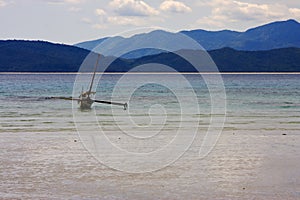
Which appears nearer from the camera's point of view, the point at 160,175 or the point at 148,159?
the point at 160,175

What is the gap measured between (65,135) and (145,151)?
23.7 feet

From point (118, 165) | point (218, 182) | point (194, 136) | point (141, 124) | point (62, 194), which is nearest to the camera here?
point (62, 194)

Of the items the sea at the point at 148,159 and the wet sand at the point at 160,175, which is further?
the sea at the point at 148,159

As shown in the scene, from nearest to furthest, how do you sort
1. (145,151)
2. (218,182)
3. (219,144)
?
(218,182)
(145,151)
(219,144)

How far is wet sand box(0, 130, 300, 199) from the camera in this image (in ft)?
50.2

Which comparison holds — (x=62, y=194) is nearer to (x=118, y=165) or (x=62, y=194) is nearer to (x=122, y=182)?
(x=122, y=182)

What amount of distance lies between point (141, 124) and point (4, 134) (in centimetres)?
889

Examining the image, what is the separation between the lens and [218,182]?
16.6 metres

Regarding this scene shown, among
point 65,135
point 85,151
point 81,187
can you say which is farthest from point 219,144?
point 81,187

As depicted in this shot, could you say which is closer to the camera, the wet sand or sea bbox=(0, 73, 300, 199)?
the wet sand

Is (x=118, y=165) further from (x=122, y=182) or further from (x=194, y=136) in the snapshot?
(x=194, y=136)

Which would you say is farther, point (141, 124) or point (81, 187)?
point (141, 124)

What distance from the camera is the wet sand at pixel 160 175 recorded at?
15.3 m

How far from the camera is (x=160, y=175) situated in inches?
703
